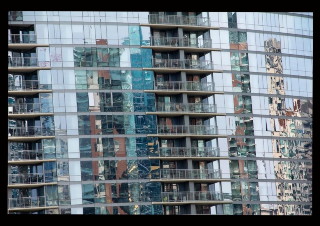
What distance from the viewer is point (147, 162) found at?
6178cm

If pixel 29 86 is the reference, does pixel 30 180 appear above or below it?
below

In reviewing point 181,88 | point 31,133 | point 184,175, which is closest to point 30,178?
point 31,133

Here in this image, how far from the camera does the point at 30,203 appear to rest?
2333 inches

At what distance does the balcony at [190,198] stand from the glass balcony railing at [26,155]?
8216 millimetres

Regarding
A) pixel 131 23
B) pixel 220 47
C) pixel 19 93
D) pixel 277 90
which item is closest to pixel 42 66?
pixel 19 93

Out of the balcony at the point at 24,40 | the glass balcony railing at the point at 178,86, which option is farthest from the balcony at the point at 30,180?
the glass balcony railing at the point at 178,86

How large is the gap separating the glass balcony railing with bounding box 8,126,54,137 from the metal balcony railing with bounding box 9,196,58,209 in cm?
403

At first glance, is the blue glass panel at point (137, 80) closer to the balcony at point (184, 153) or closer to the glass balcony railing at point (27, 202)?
the balcony at point (184, 153)

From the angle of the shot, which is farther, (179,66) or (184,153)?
(179,66)

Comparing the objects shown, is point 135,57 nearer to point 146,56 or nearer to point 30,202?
point 146,56

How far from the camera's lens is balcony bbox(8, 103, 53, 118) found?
60.6 meters

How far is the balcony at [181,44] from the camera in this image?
6369 centimetres

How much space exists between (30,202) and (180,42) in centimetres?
1475

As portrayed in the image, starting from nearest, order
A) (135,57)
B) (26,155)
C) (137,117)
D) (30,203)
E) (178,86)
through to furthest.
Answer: (30,203) → (26,155) → (137,117) → (135,57) → (178,86)
